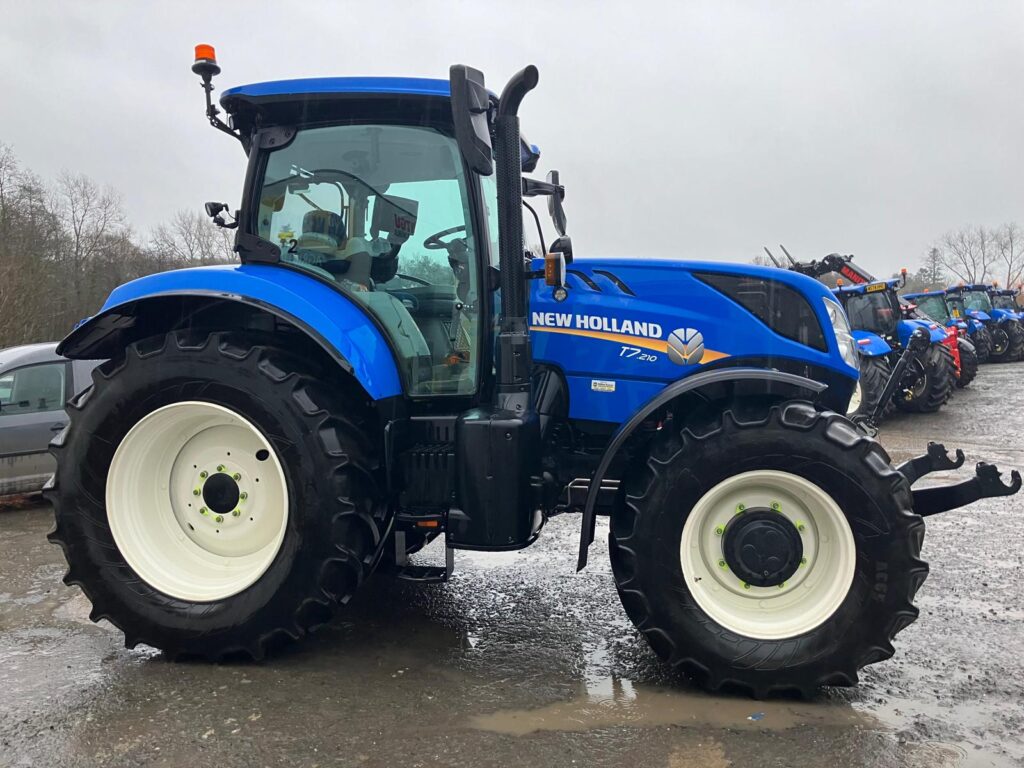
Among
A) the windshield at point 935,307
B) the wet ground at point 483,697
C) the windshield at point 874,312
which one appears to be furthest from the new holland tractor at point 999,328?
the wet ground at point 483,697

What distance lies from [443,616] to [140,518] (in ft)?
4.92

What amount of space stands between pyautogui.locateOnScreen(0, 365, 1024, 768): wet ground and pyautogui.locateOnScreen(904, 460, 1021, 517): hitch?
67cm

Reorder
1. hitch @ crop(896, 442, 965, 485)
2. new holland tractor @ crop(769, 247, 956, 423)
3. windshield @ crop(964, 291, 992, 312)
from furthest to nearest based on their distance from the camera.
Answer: windshield @ crop(964, 291, 992, 312), new holland tractor @ crop(769, 247, 956, 423), hitch @ crop(896, 442, 965, 485)

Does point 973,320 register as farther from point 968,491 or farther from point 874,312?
point 968,491

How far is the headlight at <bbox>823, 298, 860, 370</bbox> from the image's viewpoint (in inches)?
129

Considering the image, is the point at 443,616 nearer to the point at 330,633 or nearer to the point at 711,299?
the point at 330,633

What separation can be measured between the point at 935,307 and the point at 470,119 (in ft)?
61.4

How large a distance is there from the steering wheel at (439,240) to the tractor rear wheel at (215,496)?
0.76m

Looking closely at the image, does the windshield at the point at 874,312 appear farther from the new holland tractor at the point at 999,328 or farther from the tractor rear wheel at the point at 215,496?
the tractor rear wheel at the point at 215,496

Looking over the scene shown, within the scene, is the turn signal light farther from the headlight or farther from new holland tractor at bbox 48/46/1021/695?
the headlight

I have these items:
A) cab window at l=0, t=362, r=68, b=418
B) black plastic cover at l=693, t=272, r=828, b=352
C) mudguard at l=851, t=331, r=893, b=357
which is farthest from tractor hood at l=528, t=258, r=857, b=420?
mudguard at l=851, t=331, r=893, b=357

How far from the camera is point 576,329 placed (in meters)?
3.36

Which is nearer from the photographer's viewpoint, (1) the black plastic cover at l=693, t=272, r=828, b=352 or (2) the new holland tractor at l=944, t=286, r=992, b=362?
(1) the black plastic cover at l=693, t=272, r=828, b=352

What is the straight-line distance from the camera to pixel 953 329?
542 inches
